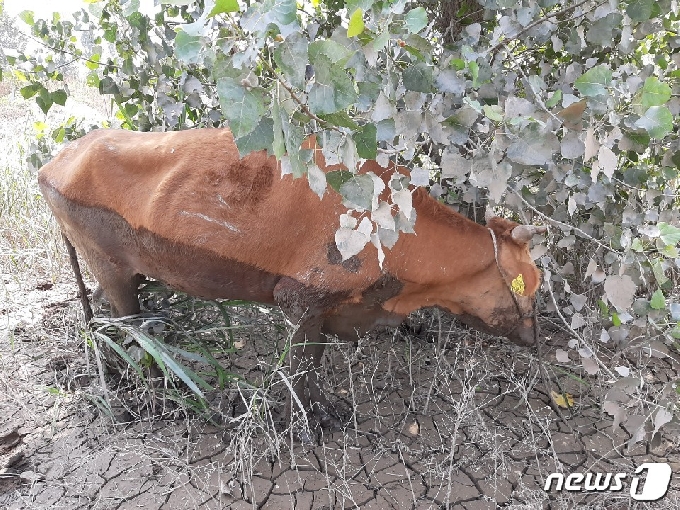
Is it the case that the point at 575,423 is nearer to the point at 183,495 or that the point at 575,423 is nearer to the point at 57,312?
the point at 183,495

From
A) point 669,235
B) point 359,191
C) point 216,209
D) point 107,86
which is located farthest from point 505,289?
point 107,86

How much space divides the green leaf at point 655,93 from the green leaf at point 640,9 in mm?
614

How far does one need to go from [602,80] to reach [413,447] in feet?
6.46

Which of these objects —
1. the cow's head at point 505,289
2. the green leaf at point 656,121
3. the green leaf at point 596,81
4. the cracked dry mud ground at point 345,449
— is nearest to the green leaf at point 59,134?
the cracked dry mud ground at point 345,449

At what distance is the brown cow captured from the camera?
94.8 inches

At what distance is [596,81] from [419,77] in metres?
0.47

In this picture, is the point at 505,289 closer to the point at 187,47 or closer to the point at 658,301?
Answer: the point at 658,301

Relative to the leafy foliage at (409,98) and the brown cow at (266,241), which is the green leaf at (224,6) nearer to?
the leafy foliage at (409,98)

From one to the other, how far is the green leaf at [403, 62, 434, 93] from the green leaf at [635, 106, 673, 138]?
56 cm

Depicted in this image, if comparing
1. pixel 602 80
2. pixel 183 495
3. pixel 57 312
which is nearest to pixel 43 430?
pixel 183 495

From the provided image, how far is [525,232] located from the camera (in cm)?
238

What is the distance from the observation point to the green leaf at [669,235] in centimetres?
168

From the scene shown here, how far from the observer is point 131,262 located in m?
2.69

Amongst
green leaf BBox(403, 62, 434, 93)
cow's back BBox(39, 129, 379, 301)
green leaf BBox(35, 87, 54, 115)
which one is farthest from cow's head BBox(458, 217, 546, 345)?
green leaf BBox(35, 87, 54, 115)
